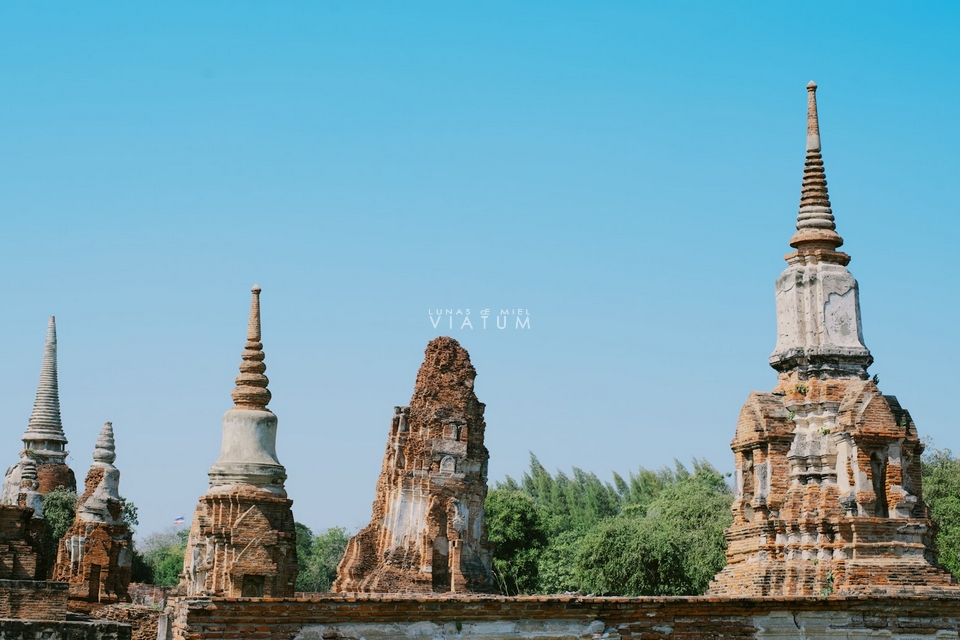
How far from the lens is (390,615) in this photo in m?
12.6

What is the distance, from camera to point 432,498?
1421 inches

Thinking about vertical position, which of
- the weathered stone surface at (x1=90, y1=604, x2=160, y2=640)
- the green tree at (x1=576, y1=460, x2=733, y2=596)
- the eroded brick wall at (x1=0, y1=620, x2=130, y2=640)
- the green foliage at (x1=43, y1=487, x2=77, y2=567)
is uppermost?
the green foliage at (x1=43, y1=487, x2=77, y2=567)

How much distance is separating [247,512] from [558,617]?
1504cm

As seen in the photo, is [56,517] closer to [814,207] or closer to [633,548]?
[633,548]

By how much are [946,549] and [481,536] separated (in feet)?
39.0

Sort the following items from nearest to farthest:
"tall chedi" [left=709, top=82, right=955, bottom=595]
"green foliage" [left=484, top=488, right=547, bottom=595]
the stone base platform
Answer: the stone base platform → "tall chedi" [left=709, top=82, right=955, bottom=595] → "green foliage" [left=484, top=488, right=547, bottom=595]

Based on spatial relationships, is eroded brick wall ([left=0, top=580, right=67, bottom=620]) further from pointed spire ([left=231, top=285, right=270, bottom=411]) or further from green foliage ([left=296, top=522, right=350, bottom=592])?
green foliage ([left=296, top=522, right=350, bottom=592])

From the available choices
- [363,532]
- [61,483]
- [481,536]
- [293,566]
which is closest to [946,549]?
[481,536]

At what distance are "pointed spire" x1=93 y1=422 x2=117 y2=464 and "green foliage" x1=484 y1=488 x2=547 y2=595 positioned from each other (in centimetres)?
1954

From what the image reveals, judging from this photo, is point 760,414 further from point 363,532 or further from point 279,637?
point 363,532

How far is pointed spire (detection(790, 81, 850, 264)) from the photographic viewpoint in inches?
821

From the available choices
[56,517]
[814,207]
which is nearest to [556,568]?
[56,517]

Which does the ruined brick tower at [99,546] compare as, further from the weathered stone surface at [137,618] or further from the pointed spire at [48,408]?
the pointed spire at [48,408]

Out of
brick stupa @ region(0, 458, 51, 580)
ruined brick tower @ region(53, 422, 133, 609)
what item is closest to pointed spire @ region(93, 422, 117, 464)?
ruined brick tower @ region(53, 422, 133, 609)
